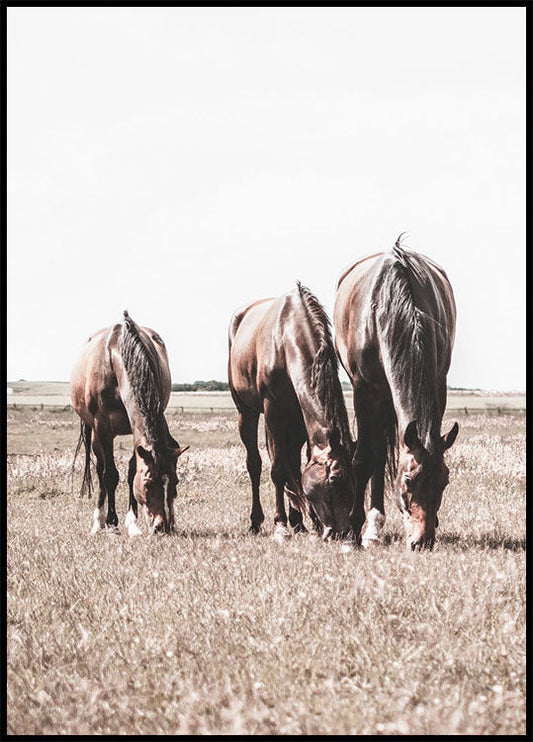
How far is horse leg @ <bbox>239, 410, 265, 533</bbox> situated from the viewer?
34.5 feet

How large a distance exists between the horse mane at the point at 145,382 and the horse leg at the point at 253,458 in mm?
1638

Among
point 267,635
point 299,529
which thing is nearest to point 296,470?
point 299,529

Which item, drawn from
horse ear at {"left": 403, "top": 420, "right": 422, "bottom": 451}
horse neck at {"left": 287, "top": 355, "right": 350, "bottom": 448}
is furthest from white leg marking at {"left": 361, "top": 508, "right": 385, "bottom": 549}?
horse ear at {"left": 403, "top": 420, "right": 422, "bottom": 451}

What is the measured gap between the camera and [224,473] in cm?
1672

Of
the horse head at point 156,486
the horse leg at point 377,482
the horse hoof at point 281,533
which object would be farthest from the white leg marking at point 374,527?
the horse head at point 156,486

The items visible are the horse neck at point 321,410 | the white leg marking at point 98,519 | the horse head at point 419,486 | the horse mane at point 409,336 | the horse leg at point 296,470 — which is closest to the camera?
the horse head at point 419,486

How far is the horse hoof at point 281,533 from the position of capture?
9076 mm

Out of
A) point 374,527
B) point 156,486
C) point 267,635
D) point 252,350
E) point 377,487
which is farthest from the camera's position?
point 252,350

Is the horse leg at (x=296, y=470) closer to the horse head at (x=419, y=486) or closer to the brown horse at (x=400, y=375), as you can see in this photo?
the brown horse at (x=400, y=375)

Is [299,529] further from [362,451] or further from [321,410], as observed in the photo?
[321,410]

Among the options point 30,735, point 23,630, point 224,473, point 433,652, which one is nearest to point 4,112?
point 23,630

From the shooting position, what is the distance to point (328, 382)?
8.26m

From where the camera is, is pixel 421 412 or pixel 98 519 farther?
pixel 98 519

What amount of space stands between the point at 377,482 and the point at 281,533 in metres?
1.30
